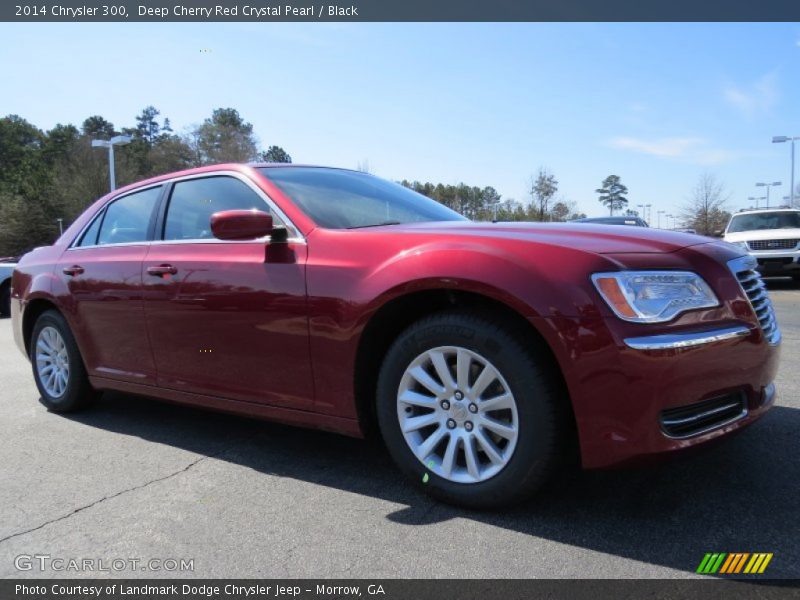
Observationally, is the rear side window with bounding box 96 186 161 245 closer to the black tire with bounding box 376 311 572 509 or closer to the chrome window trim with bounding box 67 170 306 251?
the chrome window trim with bounding box 67 170 306 251

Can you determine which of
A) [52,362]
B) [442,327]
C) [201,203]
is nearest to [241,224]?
[201,203]

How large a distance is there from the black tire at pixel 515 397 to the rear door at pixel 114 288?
Answer: 1.82m

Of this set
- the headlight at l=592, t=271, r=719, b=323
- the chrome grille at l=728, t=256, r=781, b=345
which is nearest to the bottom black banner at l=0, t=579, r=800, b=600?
the headlight at l=592, t=271, r=719, b=323

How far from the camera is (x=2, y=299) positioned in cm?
1263

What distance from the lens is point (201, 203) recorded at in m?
3.61

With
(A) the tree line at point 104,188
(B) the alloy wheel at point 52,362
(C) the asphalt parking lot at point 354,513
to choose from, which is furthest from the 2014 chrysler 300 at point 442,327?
(A) the tree line at point 104,188

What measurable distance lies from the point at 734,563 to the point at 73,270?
4217mm

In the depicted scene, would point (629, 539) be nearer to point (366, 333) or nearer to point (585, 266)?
point (585, 266)

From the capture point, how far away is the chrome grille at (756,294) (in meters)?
2.53

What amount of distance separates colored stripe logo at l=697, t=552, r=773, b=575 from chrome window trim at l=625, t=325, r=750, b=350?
2.45 ft

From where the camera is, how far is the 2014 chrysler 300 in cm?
221

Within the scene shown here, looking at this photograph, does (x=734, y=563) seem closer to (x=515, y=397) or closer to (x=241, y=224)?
(x=515, y=397)

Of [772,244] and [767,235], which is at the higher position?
[767,235]

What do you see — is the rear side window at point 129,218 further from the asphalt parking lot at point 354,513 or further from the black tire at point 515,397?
the black tire at point 515,397
